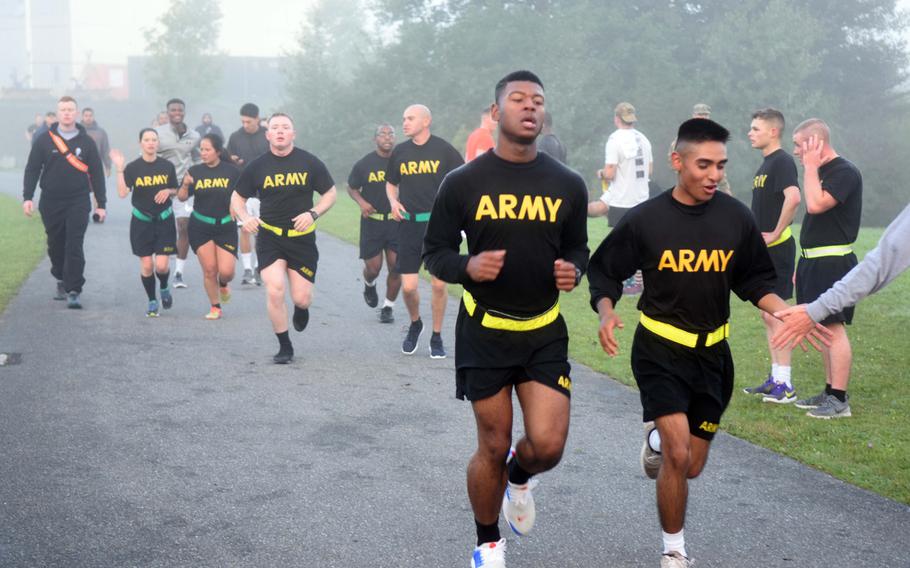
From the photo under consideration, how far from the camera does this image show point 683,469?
4895 mm

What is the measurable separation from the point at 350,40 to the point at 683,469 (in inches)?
3786

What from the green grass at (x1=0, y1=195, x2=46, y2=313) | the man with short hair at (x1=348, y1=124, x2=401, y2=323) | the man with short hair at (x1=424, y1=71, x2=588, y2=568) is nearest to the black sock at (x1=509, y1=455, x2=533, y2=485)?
the man with short hair at (x1=424, y1=71, x2=588, y2=568)

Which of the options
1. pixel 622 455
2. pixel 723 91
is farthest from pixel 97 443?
pixel 723 91

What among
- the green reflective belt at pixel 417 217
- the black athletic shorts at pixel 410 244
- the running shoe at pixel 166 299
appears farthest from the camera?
the running shoe at pixel 166 299

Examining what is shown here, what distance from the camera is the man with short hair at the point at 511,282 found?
504cm

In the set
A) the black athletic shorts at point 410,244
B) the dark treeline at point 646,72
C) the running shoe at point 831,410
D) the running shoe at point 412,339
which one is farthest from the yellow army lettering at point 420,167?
the dark treeline at point 646,72

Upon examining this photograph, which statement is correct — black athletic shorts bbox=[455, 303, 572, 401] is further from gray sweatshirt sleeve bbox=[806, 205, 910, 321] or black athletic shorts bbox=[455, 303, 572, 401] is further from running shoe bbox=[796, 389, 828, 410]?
running shoe bbox=[796, 389, 828, 410]

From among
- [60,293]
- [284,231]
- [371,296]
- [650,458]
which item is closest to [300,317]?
[284,231]

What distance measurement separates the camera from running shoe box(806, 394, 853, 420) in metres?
8.14

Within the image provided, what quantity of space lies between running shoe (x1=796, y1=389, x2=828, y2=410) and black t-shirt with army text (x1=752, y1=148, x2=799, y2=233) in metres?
1.31

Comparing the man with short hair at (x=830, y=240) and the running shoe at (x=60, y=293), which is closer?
the man with short hair at (x=830, y=240)

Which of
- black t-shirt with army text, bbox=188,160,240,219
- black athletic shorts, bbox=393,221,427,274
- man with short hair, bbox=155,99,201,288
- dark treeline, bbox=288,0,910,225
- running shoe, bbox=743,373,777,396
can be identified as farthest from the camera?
dark treeline, bbox=288,0,910,225

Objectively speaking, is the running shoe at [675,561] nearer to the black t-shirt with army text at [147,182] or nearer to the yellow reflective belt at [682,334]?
the yellow reflective belt at [682,334]

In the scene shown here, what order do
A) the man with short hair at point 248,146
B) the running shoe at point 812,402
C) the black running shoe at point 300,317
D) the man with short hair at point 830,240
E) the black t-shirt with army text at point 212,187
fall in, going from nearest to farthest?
the man with short hair at point 830,240 < the running shoe at point 812,402 < the black running shoe at point 300,317 < the black t-shirt with army text at point 212,187 < the man with short hair at point 248,146
